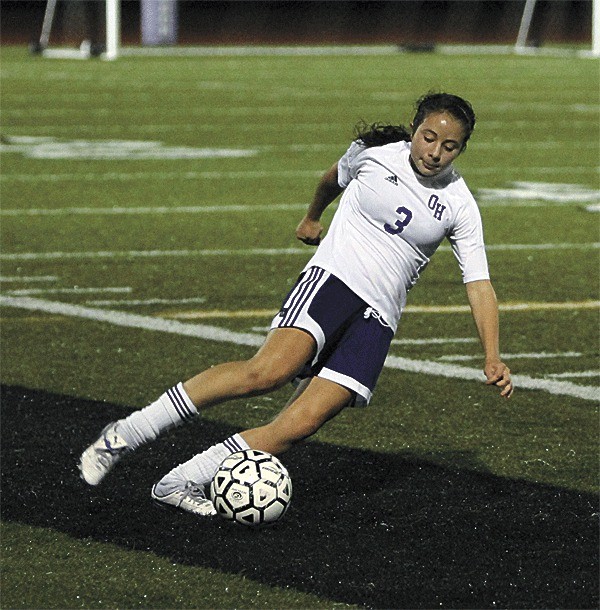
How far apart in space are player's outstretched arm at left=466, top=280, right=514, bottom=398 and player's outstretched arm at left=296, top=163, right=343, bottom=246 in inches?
30.1

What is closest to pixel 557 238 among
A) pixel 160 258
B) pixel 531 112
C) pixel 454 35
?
pixel 160 258

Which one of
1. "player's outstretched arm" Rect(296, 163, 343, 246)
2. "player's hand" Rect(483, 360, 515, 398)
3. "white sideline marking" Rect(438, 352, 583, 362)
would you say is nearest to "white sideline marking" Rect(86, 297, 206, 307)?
"white sideline marking" Rect(438, 352, 583, 362)

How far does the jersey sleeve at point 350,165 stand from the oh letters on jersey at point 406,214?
0.32m

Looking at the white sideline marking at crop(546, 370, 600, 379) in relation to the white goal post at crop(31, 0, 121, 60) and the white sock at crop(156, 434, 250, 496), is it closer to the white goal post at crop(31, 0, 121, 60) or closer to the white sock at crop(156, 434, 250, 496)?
the white sock at crop(156, 434, 250, 496)

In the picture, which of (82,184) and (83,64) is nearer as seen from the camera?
(82,184)

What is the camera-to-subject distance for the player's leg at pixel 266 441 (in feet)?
17.7

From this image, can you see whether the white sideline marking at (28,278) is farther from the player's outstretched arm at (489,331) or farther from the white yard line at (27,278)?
the player's outstretched arm at (489,331)

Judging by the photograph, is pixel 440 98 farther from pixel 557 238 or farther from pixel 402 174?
pixel 557 238

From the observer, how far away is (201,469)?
5469 mm

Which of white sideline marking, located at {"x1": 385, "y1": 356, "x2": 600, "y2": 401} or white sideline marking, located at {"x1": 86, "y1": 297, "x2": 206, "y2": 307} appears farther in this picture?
white sideline marking, located at {"x1": 86, "y1": 297, "x2": 206, "y2": 307}

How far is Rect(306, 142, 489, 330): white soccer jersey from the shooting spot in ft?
18.3

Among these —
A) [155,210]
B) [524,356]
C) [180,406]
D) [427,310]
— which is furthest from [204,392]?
[155,210]

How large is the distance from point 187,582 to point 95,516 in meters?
0.75

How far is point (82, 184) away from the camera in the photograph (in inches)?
575
